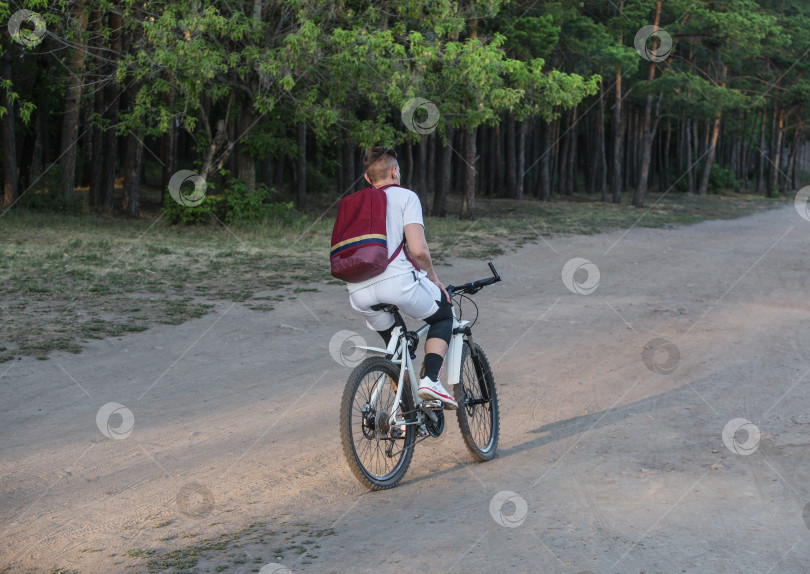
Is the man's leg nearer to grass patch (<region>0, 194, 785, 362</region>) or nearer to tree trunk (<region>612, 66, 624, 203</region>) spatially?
grass patch (<region>0, 194, 785, 362</region>)

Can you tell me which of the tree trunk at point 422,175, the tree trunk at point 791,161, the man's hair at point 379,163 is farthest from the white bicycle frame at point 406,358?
the tree trunk at point 791,161

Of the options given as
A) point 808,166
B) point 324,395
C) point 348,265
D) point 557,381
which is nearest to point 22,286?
point 324,395

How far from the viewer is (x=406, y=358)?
532 cm

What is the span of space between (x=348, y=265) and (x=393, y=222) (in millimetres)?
378

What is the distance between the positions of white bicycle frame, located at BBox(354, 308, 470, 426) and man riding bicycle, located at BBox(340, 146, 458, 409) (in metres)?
0.11

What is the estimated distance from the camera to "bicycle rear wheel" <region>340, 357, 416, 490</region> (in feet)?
16.2

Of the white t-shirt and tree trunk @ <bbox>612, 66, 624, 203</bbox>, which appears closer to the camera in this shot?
the white t-shirt

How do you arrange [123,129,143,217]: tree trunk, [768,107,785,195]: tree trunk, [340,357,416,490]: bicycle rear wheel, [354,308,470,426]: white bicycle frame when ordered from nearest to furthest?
1. [340,357,416,490]: bicycle rear wheel
2. [354,308,470,426]: white bicycle frame
3. [123,129,143,217]: tree trunk
4. [768,107,785,195]: tree trunk

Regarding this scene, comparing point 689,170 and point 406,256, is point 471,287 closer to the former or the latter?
point 406,256

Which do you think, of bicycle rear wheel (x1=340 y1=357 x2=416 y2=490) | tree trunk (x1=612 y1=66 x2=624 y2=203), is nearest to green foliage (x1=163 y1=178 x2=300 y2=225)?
bicycle rear wheel (x1=340 y1=357 x2=416 y2=490)

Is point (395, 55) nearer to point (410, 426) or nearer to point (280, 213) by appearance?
point (280, 213)

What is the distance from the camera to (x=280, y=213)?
21328 mm

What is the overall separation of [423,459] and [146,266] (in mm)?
8972

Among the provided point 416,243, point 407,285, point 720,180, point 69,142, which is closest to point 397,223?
point 416,243
